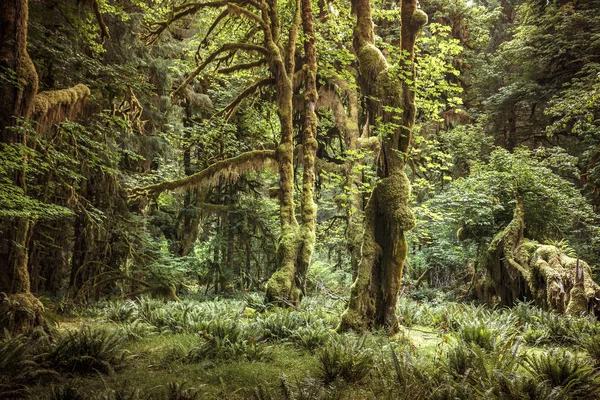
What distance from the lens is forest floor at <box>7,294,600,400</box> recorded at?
4.36 m

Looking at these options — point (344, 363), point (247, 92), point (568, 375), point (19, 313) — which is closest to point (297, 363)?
point (344, 363)

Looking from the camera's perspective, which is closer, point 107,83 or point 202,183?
point 107,83

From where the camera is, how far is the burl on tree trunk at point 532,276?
8.57 meters

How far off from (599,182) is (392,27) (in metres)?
11.2

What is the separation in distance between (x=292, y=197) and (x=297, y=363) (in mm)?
5876

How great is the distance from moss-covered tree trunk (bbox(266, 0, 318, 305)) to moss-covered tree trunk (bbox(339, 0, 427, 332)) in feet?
8.20

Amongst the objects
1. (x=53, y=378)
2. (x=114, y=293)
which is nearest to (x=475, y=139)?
(x=114, y=293)

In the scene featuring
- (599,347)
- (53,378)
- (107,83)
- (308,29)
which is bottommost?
(53,378)

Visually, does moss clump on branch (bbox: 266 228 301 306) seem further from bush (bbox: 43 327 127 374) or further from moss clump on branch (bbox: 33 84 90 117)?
moss clump on branch (bbox: 33 84 90 117)

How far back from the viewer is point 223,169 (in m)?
11.5

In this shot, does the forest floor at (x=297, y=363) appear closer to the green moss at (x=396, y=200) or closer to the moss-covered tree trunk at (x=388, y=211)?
the moss-covered tree trunk at (x=388, y=211)

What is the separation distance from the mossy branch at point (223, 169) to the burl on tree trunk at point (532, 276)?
779cm

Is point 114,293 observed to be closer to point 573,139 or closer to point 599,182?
point 599,182

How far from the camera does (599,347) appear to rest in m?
5.59
